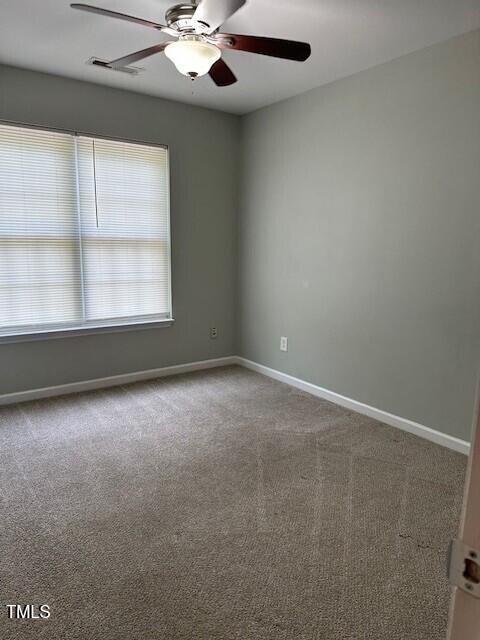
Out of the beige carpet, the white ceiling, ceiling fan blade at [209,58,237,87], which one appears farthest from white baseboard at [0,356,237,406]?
ceiling fan blade at [209,58,237,87]

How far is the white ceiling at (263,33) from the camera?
2.23 m

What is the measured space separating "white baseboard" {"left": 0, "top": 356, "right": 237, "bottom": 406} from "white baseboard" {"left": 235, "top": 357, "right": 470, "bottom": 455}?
1.47ft

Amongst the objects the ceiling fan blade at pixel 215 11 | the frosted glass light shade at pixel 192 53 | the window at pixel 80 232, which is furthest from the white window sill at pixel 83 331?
the ceiling fan blade at pixel 215 11

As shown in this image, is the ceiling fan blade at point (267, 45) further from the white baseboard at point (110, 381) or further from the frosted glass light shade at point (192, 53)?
the white baseboard at point (110, 381)

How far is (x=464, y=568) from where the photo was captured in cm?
54

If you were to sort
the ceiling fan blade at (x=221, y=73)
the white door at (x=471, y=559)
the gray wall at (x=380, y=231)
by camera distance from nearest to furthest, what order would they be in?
the white door at (x=471, y=559) → the ceiling fan blade at (x=221, y=73) → the gray wall at (x=380, y=231)

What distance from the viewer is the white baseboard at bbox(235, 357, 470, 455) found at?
9.13 feet

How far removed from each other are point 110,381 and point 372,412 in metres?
Answer: 2.24

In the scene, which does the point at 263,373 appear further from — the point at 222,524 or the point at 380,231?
the point at 222,524

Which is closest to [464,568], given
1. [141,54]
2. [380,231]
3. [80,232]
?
[141,54]

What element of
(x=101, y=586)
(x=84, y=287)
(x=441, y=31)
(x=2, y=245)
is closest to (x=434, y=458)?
(x=101, y=586)

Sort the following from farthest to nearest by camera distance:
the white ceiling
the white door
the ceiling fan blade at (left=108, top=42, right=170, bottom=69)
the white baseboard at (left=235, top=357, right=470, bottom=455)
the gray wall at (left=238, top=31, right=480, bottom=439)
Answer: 1. the white baseboard at (left=235, top=357, right=470, bottom=455)
2. the gray wall at (left=238, top=31, right=480, bottom=439)
3. the white ceiling
4. the ceiling fan blade at (left=108, top=42, right=170, bottom=69)
5. the white door

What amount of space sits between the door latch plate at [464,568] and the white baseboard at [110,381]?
11.7 feet

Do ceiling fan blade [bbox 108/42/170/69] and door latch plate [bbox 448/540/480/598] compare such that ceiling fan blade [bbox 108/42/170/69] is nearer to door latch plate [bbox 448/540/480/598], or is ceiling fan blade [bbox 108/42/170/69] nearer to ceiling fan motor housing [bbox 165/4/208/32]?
ceiling fan motor housing [bbox 165/4/208/32]
